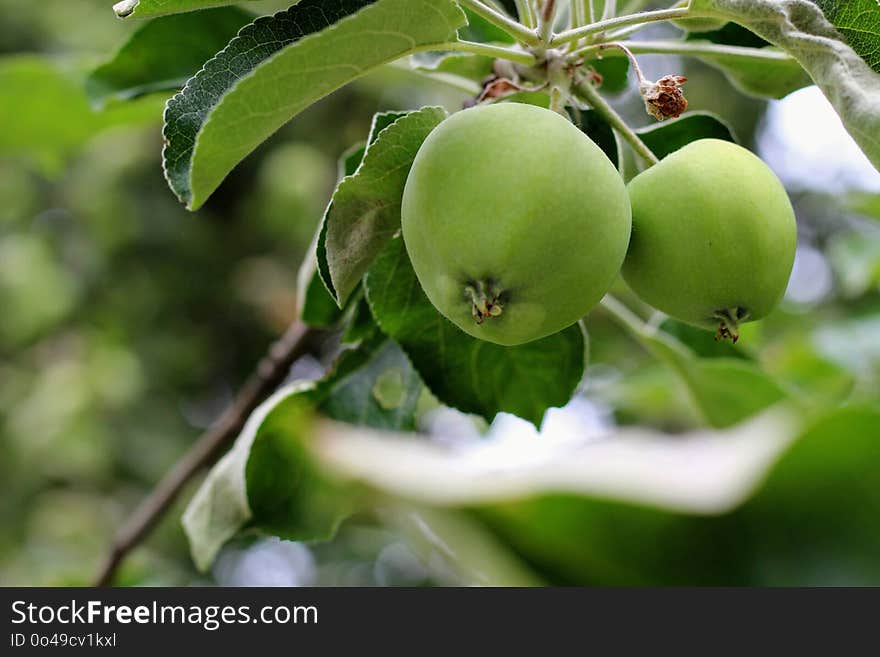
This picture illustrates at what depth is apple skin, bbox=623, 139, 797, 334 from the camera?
2.13 feet

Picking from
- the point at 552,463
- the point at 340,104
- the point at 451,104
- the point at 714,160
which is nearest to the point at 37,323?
the point at 340,104

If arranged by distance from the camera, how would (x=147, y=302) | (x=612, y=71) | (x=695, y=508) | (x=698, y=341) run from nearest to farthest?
(x=695, y=508)
(x=612, y=71)
(x=698, y=341)
(x=147, y=302)

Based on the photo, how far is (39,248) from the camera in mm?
3199

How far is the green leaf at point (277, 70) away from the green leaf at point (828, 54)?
0.20m

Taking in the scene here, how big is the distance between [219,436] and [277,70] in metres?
0.70

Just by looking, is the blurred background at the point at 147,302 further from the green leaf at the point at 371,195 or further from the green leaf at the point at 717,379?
the green leaf at the point at 371,195

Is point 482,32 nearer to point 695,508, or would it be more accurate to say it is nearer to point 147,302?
point 695,508

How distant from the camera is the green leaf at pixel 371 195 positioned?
2.16 ft

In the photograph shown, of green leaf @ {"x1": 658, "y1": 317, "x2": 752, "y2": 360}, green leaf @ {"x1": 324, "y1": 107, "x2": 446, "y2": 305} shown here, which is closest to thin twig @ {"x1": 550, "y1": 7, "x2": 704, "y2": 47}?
green leaf @ {"x1": 324, "y1": 107, "x2": 446, "y2": 305}

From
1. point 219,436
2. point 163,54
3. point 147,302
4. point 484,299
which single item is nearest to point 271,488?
point 219,436

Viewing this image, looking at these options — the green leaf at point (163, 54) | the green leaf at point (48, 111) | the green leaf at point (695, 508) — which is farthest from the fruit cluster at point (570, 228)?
the green leaf at point (48, 111)

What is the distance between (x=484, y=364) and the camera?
886mm

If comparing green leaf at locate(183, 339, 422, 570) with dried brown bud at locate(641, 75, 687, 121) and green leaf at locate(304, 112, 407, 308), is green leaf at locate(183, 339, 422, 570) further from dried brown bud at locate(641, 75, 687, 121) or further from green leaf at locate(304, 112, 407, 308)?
dried brown bud at locate(641, 75, 687, 121)

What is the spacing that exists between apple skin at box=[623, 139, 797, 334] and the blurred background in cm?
165
